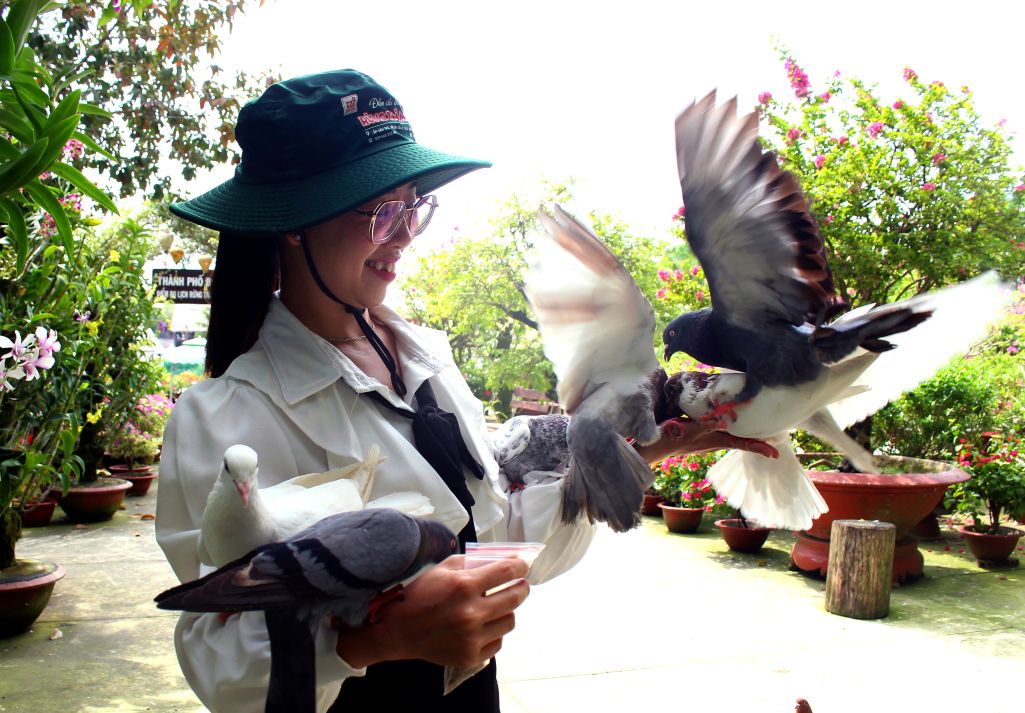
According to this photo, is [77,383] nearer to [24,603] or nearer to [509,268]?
[24,603]

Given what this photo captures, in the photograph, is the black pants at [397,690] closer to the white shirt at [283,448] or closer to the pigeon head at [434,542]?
the white shirt at [283,448]

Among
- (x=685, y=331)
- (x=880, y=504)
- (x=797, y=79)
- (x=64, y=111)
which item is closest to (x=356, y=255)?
(x=64, y=111)

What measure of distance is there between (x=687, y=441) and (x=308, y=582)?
1.04 m

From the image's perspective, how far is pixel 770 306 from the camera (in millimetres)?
1812

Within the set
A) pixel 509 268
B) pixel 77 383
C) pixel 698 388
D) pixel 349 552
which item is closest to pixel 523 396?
pixel 509 268

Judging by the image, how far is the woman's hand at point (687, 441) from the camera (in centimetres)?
181

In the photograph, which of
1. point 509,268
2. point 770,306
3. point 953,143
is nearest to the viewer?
point 770,306

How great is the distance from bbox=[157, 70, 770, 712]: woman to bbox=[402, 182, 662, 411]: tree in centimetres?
976

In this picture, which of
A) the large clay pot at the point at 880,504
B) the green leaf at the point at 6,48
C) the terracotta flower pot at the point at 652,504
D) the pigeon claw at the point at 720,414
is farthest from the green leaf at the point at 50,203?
the terracotta flower pot at the point at 652,504

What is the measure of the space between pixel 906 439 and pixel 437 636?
22.0ft

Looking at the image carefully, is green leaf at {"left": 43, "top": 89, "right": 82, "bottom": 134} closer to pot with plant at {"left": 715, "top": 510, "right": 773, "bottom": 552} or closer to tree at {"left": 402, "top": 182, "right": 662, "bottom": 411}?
pot with plant at {"left": 715, "top": 510, "right": 773, "bottom": 552}

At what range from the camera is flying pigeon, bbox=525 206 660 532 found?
Answer: 1717mm

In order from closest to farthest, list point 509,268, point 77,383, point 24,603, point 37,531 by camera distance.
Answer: point 24,603 < point 77,383 < point 37,531 < point 509,268

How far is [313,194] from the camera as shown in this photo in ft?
4.47
